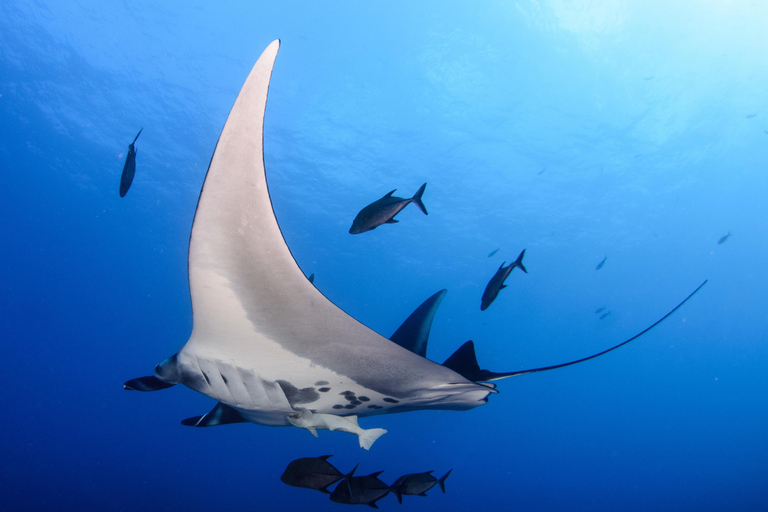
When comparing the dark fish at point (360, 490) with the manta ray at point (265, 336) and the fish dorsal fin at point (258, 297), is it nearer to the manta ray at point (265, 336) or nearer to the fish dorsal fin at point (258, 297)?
the manta ray at point (265, 336)

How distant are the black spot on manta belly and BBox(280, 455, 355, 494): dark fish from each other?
0.77m

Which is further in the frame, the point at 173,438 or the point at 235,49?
the point at 173,438

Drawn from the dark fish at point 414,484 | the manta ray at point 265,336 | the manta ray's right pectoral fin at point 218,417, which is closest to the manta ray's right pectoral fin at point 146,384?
the manta ray at point 265,336

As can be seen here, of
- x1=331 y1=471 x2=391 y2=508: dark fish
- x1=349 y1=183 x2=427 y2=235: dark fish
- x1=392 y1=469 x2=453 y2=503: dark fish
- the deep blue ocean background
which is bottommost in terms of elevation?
x1=331 y1=471 x2=391 y2=508: dark fish

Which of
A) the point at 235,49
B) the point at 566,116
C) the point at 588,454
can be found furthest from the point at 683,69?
the point at 588,454

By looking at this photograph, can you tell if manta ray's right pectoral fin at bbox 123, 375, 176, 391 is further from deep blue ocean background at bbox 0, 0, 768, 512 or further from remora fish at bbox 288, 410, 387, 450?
deep blue ocean background at bbox 0, 0, 768, 512

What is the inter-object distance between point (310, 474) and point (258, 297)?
1857 mm

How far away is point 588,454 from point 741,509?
31.9 m

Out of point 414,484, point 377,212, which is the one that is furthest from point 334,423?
point 377,212

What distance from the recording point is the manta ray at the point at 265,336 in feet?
4.62

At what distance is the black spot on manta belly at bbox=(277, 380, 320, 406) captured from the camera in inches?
88.2

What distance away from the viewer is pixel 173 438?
31.3 metres

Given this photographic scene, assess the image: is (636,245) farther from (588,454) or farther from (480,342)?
(588,454)

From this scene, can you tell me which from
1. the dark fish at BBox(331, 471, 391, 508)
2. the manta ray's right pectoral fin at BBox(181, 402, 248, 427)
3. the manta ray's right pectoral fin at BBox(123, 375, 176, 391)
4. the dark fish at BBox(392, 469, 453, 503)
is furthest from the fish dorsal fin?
the dark fish at BBox(392, 469, 453, 503)
